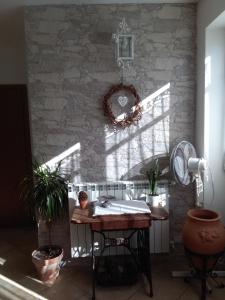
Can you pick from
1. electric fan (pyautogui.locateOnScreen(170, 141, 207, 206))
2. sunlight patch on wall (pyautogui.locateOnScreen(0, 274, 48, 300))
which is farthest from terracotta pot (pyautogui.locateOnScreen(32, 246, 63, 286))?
electric fan (pyautogui.locateOnScreen(170, 141, 207, 206))

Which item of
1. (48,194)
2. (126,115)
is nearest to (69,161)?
(48,194)

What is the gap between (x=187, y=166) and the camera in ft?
9.39

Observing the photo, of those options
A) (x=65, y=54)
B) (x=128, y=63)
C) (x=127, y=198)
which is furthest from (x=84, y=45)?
(x=127, y=198)

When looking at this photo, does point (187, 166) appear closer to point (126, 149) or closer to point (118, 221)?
point (126, 149)

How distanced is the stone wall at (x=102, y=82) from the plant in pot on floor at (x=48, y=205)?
223 mm

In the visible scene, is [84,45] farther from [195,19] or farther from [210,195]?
[210,195]

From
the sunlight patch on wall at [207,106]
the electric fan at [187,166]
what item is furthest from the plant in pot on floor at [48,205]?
the sunlight patch on wall at [207,106]

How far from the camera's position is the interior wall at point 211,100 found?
9.18 feet

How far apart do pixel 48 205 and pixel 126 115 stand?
3.93 feet

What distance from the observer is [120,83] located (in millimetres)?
3037

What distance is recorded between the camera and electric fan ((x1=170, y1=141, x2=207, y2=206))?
2.80 meters

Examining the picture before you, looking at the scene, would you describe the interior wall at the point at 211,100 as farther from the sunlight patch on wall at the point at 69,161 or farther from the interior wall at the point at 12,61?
the interior wall at the point at 12,61

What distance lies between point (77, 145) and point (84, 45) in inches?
39.9

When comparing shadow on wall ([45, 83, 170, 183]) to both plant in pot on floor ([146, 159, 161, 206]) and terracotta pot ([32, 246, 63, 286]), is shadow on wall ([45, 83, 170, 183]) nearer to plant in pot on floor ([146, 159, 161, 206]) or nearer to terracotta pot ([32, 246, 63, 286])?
plant in pot on floor ([146, 159, 161, 206])
